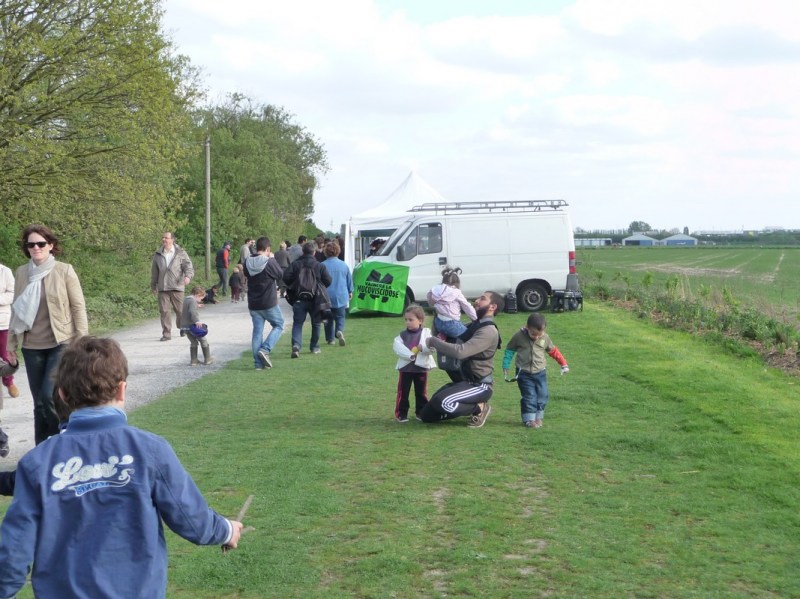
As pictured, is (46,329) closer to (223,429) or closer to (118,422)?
(223,429)

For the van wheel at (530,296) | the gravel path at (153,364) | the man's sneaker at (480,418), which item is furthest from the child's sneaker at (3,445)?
the van wheel at (530,296)

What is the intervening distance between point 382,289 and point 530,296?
3.71m

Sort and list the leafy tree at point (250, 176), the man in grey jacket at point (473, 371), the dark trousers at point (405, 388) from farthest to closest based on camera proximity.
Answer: the leafy tree at point (250, 176) < the dark trousers at point (405, 388) < the man in grey jacket at point (473, 371)

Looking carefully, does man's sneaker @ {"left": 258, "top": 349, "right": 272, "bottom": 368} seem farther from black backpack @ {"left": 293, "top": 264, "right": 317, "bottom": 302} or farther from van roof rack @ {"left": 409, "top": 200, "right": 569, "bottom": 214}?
van roof rack @ {"left": 409, "top": 200, "right": 569, "bottom": 214}

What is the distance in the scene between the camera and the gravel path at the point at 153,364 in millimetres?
10091

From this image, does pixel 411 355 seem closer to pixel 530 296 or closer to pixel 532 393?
pixel 532 393

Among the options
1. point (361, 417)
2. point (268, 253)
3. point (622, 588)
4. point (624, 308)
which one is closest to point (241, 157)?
point (624, 308)

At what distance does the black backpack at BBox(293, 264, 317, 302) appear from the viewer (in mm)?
15867

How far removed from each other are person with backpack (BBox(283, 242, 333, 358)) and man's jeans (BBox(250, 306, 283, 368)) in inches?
39.6

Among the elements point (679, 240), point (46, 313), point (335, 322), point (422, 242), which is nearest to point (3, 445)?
point (46, 313)

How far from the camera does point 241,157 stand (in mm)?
55031

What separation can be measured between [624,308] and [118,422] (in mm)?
23754

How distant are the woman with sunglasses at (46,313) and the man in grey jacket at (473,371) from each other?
11.7ft

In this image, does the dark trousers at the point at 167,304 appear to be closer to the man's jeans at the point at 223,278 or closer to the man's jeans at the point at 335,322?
the man's jeans at the point at 335,322
